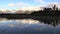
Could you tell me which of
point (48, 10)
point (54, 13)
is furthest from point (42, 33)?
point (48, 10)

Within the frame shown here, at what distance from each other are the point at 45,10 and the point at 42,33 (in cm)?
13477

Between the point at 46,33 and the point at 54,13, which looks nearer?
the point at 46,33

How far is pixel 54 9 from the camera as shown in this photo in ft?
477

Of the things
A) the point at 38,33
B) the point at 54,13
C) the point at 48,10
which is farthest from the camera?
the point at 48,10

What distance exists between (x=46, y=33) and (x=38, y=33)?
1407 millimetres

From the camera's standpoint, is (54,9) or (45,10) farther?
(45,10)

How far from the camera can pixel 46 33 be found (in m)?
28.6

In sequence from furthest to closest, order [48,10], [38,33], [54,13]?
[48,10]
[54,13]
[38,33]

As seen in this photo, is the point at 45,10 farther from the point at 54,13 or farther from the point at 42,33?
the point at 42,33

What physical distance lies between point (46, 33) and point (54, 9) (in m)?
119

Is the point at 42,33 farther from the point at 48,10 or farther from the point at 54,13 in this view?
the point at 48,10

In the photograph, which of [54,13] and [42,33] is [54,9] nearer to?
[54,13]

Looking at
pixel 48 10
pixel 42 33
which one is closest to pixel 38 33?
pixel 42 33

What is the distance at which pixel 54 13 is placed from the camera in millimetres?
142250
